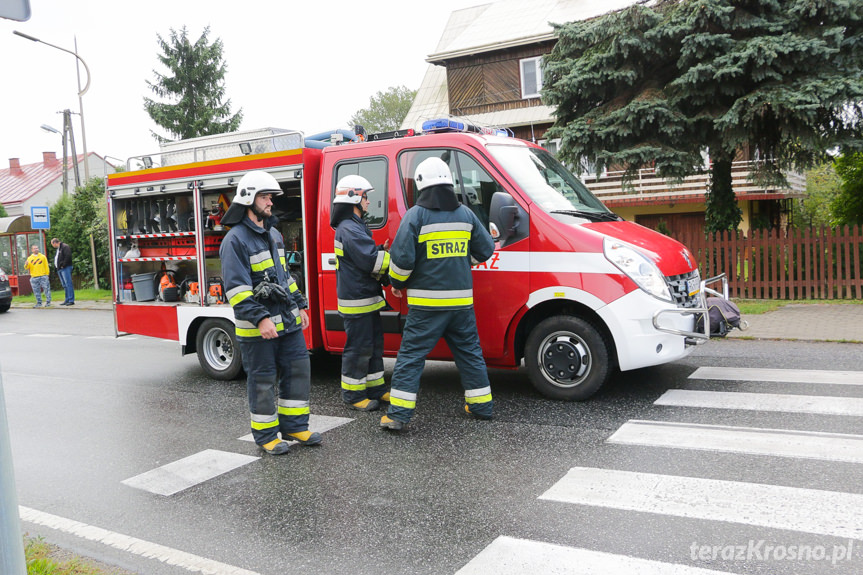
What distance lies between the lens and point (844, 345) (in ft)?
27.8

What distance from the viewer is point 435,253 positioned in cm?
554

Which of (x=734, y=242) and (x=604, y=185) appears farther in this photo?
(x=604, y=185)

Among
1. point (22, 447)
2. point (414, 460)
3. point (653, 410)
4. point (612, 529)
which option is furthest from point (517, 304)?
point (22, 447)

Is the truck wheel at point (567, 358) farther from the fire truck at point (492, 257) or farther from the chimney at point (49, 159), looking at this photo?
the chimney at point (49, 159)

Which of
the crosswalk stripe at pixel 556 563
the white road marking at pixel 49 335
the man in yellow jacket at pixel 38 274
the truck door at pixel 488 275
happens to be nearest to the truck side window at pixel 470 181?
the truck door at pixel 488 275

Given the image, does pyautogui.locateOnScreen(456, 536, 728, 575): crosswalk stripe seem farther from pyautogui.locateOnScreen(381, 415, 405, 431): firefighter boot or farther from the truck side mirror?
the truck side mirror

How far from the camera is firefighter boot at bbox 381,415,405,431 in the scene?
558 centimetres

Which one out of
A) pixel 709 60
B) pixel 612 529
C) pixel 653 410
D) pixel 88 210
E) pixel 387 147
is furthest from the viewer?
pixel 88 210

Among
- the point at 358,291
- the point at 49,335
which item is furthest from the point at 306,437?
the point at 49,335

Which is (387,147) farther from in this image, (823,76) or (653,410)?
(823,76)

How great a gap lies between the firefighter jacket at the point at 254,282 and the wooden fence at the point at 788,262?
1033 centimetres

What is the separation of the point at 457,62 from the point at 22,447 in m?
24.1

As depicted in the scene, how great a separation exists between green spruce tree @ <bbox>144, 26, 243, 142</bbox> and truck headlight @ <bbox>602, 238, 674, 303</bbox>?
30.3m

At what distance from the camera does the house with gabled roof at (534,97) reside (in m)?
25.1
